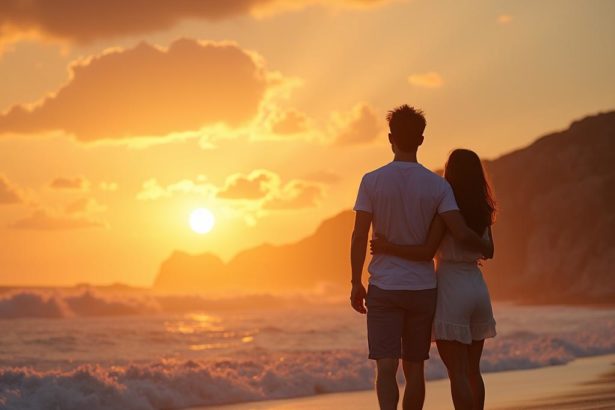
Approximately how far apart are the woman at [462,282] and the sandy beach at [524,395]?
15.5 ft

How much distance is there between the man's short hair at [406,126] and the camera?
636 cm

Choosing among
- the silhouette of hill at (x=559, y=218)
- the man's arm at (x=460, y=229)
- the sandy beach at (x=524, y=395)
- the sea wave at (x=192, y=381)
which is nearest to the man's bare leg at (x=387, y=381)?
the man's arm at (x=460, y=229)

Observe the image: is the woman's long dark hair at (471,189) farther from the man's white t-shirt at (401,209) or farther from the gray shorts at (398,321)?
the gray shorts at (398,321)

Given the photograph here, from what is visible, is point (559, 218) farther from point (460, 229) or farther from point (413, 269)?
point (413, 269)

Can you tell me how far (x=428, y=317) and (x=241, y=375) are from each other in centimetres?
999

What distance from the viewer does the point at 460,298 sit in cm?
644

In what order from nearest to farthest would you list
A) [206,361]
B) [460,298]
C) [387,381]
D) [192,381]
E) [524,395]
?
[387,381]
[460,298]
[524,395]
[192,381]
[206,361]

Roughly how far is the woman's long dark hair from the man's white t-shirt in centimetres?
30

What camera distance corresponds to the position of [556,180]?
4218 inches

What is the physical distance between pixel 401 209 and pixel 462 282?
68cm

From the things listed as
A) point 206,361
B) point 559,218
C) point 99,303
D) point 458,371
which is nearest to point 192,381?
point 206,361

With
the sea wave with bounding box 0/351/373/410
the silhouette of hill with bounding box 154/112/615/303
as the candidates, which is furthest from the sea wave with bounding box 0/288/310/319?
the sea wave with bounding box 0/351/373/410

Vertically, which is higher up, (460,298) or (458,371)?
(460,298)

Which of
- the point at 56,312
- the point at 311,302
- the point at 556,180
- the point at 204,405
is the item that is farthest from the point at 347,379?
the point at 556,180
